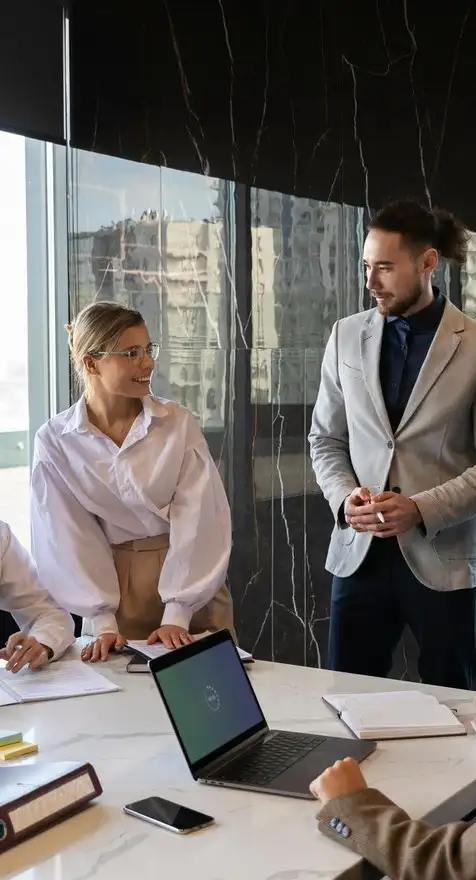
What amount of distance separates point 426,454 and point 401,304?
1.32 feet

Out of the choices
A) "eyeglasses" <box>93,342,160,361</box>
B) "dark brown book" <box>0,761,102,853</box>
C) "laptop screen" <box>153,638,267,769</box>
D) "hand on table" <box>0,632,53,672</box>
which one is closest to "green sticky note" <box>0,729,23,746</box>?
"dark brown book" <box>0,761,102,853</box>

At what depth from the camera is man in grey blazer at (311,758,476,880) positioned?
126 centimetres

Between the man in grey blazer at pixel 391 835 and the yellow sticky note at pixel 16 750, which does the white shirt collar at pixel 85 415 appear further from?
the man in grey blazer at pixel 391 835

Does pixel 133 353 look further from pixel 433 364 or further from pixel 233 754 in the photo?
pixel 233 754

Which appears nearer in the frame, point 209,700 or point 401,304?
point 209,700

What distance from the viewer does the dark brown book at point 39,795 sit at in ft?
4.42

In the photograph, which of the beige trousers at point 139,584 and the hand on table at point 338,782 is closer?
the hand on table at point 338,782

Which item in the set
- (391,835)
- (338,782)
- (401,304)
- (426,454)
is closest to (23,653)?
(338,782)

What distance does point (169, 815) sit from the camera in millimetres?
1412

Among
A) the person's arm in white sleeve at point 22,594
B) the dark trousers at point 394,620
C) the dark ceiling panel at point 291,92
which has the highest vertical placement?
the dark ceiling panel at point 291,92

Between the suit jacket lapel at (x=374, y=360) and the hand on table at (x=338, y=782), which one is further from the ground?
the suit jacket lapel at (x=374, y=360)

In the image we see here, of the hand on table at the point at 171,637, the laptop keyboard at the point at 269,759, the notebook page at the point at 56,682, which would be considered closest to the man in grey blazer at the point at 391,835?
the laptop keyboard at the point at 269,759

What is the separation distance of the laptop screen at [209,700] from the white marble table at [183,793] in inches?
2.6

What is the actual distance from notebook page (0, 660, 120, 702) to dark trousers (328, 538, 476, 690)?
2.75ft
